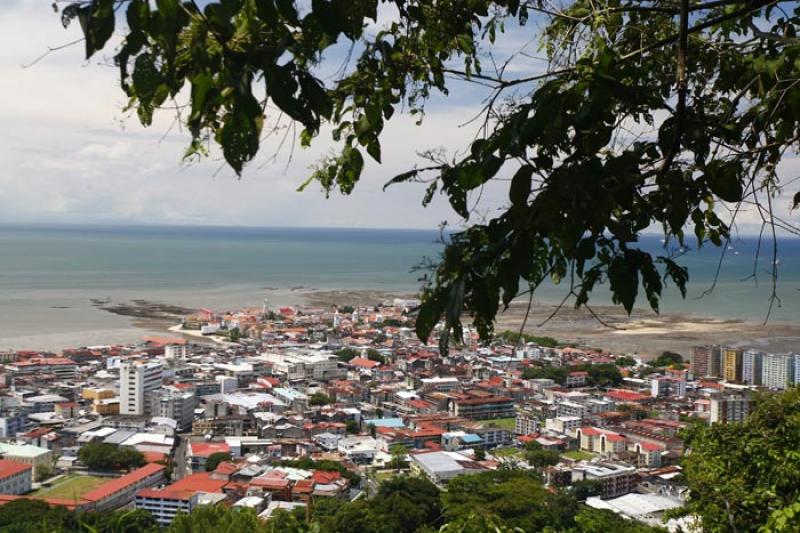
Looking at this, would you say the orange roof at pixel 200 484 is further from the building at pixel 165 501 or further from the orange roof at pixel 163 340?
the orange roof at pixel 163 340

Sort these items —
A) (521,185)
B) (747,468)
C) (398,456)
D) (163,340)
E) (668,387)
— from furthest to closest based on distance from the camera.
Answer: (163,340), (668,387), (398,456), (747,468), (521,185)

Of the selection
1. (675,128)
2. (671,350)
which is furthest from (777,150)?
(671,350)

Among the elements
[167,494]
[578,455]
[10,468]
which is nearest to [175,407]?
[10,468]

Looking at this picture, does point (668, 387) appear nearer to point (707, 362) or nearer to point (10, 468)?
point (707, 362)

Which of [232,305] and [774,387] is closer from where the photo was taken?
[774,387]

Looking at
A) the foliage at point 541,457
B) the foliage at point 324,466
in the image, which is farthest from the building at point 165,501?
the foliage at point 541,457

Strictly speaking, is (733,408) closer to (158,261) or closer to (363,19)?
(363,19)

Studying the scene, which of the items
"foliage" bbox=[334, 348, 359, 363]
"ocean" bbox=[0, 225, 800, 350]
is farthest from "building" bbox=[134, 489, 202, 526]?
"foliage" bbox=[334, 348, 359, 363]
